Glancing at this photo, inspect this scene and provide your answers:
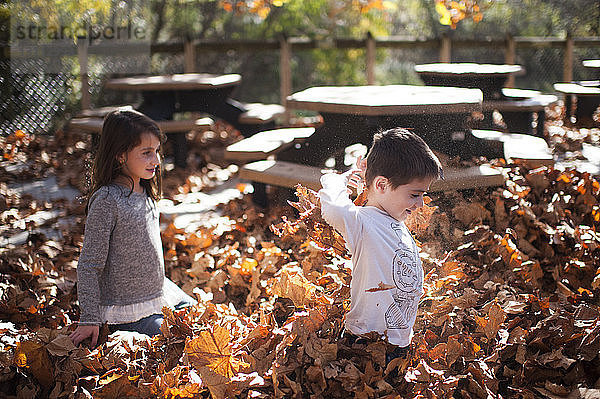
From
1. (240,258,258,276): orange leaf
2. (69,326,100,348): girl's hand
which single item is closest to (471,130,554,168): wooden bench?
(240,258,258,276): orange leaf

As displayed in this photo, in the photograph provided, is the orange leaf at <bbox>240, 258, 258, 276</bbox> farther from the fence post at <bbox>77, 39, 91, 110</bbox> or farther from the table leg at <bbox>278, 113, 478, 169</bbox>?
the fence post at <bbox>77, 39, 91, 110</bbox>

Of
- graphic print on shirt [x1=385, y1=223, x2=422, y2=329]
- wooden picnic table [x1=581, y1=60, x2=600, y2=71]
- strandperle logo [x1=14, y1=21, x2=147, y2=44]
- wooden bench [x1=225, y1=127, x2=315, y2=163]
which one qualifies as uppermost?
strandperle logo [x1=14, y1=21, x2=147, y2=44]

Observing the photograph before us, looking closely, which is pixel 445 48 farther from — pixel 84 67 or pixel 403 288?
pixel 403 288

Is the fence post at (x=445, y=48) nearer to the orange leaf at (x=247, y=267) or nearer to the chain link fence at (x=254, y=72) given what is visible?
the chain link fence at (x=254, y=72)

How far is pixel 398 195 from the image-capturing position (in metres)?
1.91

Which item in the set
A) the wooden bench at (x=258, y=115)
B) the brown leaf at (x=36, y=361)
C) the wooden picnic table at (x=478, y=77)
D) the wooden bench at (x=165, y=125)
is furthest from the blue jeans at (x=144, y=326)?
the wooden bench at (x=258, y=115)

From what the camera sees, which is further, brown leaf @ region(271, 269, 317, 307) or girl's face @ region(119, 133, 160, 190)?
girl's face @ region(119, 133, 160, 190)

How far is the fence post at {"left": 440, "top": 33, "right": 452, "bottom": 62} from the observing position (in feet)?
24.2

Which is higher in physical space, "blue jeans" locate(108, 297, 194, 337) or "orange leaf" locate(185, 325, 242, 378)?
"orange leaf" locate(185, 325, 242, 378)

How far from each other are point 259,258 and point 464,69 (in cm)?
192

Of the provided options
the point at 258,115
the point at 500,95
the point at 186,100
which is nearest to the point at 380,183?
the point at 500,95

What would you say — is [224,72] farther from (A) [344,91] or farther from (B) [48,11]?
(A) [344,91]

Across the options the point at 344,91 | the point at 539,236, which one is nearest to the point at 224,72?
the point at 344,91

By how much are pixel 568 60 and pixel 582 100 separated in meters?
0.36
